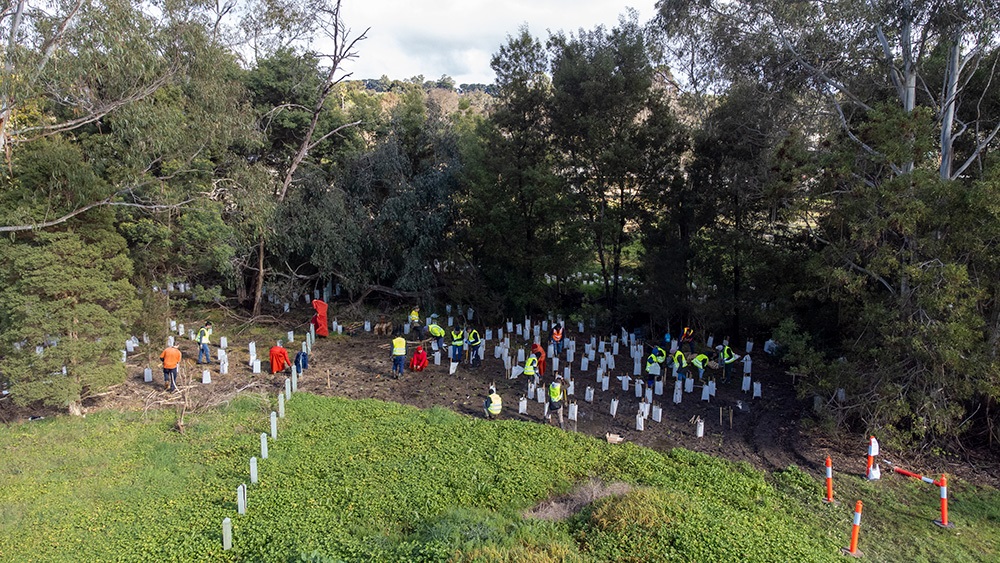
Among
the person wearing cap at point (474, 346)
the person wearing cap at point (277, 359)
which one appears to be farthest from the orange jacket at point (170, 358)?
the person wearing cap at point (474, 346)

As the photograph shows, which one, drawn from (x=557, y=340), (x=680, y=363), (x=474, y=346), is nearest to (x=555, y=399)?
(x=680, y=363)

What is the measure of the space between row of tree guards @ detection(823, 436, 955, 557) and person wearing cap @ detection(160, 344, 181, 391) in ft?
47.8

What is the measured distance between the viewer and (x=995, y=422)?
12055mm

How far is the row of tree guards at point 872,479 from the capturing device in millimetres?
8531

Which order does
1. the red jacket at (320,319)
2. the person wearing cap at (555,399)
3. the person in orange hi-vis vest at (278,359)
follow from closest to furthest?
the person wearing cap at (555,399)
the person in orange hi-vis vest at (278,359)
the red jacket at (320,319)

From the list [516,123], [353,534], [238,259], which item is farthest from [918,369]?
[238,259]

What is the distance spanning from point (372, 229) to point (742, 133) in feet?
44.3

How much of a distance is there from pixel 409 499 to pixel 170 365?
8.32 meters

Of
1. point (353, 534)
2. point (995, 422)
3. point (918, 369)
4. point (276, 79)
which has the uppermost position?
point (276, 79)

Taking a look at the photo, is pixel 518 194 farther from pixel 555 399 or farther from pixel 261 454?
pixel 261 454

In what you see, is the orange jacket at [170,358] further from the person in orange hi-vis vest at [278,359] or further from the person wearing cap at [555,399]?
the person wearing cap at [555,399]

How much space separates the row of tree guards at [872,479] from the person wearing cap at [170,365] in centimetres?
1458

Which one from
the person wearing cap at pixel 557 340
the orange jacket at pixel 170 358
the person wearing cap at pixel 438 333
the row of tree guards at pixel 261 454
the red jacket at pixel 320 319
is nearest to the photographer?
the row of tree guards at pixel 261 454

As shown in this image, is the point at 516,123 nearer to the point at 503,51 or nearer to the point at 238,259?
the point at 503,51
